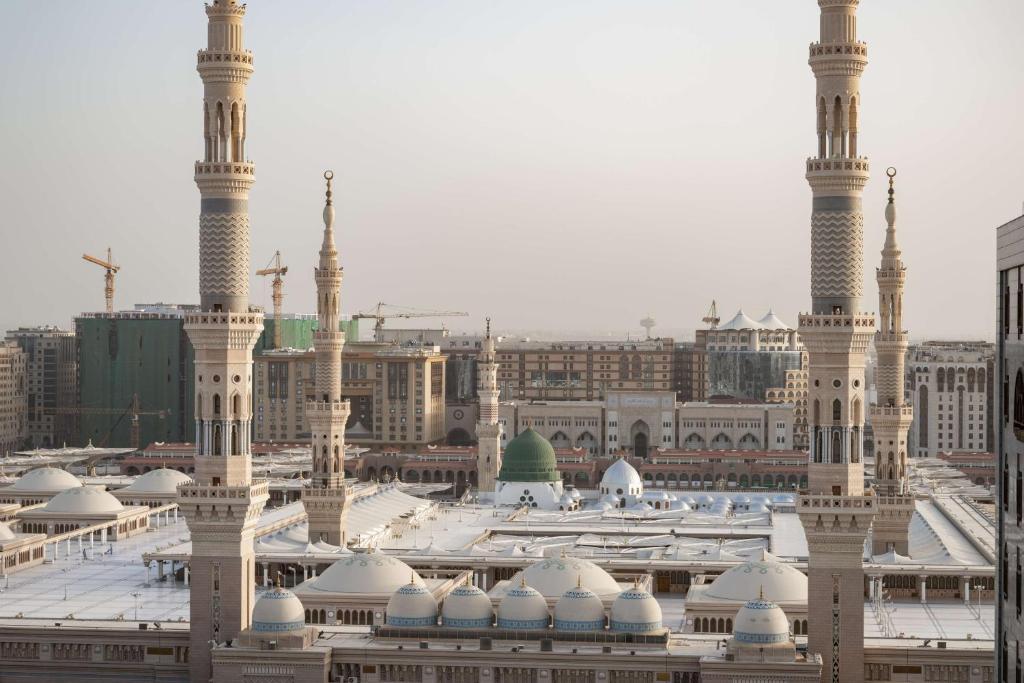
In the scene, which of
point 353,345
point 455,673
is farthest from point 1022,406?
point 353,345

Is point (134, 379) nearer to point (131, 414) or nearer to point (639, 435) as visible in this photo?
point (131, 414)

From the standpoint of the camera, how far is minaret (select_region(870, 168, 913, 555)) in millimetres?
47938

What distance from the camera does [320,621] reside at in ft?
140

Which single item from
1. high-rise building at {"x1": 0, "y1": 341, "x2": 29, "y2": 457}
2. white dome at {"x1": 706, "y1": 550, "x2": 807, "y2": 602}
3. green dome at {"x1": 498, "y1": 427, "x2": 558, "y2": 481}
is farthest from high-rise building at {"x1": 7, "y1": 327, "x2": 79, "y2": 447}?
white dome at {"x1": 706, "y1": 550, "x2": 807, "y2": 602}

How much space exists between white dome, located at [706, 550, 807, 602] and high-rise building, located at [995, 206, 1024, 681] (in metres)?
21.8

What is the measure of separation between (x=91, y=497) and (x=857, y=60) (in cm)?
3661

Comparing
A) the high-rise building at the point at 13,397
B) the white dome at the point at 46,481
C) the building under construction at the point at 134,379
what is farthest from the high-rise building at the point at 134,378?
the white dome at the point at 46,481

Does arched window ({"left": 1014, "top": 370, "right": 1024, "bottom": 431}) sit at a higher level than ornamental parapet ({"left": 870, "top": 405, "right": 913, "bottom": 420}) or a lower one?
higher

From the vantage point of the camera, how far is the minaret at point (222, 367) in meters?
35.2

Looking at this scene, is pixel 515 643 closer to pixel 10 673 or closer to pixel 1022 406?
pixel 10 673

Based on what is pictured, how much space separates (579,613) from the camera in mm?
35625

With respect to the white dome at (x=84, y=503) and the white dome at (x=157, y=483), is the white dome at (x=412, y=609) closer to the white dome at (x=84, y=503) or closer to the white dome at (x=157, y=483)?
the white dome at (x=84, y=503)

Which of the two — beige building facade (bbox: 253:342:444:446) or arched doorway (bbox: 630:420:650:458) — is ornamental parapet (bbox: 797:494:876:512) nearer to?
arched doorway (bbox: 630:420:650:458)

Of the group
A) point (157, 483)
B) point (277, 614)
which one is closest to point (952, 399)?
point (157, 483)
